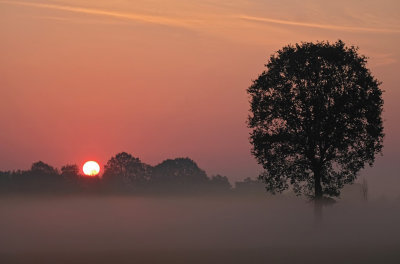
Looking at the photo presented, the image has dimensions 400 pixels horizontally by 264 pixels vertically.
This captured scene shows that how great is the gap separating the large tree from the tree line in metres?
87.5

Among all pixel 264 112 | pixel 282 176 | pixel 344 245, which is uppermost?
pixel 264 112

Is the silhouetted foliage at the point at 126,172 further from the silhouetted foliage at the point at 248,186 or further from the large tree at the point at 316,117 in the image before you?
the large tree at the point at 316,117

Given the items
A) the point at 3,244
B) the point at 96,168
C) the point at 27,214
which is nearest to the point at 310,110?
the point at 3,244

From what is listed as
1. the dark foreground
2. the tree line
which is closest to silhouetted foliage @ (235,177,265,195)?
the tree line

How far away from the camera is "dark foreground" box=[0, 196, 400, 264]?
50.0 meters

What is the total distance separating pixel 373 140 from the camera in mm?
65000

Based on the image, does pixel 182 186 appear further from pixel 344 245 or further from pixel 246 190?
pixel 344 245

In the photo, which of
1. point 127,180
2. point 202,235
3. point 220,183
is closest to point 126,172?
point 127,180

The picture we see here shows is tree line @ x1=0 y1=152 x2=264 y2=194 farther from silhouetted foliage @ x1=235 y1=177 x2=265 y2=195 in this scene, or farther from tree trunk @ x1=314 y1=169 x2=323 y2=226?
tree trunk @ x1=314 y1=169 x2=323 y2=226

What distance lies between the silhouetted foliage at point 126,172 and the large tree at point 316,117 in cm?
9854

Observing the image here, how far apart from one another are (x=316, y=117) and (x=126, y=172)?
10635 cm

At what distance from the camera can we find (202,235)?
65375 millimetres

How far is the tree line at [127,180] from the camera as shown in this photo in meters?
154

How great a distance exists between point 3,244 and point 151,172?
11265cm
